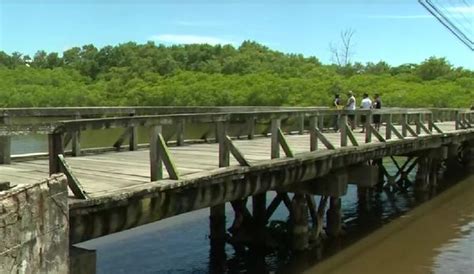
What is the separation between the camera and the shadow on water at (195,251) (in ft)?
39.3

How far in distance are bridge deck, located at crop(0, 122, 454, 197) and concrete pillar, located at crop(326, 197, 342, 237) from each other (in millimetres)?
2470

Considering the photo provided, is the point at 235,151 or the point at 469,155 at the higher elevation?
the point at 235,151

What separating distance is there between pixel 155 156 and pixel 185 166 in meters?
1.88

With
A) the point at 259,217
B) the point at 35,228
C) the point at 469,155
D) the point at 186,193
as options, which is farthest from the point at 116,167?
the point at 469,155

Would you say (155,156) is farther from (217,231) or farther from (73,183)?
(217,231)

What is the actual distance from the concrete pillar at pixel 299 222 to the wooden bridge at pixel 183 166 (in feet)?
0.07

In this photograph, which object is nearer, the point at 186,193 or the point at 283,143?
the point at 186,193

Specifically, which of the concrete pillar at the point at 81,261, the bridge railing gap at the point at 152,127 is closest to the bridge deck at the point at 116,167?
the bridge railing gap at the point at 152,127

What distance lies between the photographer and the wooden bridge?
6590mm

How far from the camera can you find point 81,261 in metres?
6.02

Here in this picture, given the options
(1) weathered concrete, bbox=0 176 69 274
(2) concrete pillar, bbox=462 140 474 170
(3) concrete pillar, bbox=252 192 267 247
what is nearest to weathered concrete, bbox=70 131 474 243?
(1) weathered concrete, bbox=0 176 69 274

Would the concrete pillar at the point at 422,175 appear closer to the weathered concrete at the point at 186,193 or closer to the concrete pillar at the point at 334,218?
the concrete pillar at the point at 334,218

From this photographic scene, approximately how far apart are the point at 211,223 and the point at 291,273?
2969 millimetres

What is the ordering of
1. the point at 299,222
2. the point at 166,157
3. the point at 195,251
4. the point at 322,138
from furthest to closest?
the point at 195,251 < the point at 299,222 < the point at 322,138 < the point at 166,157
